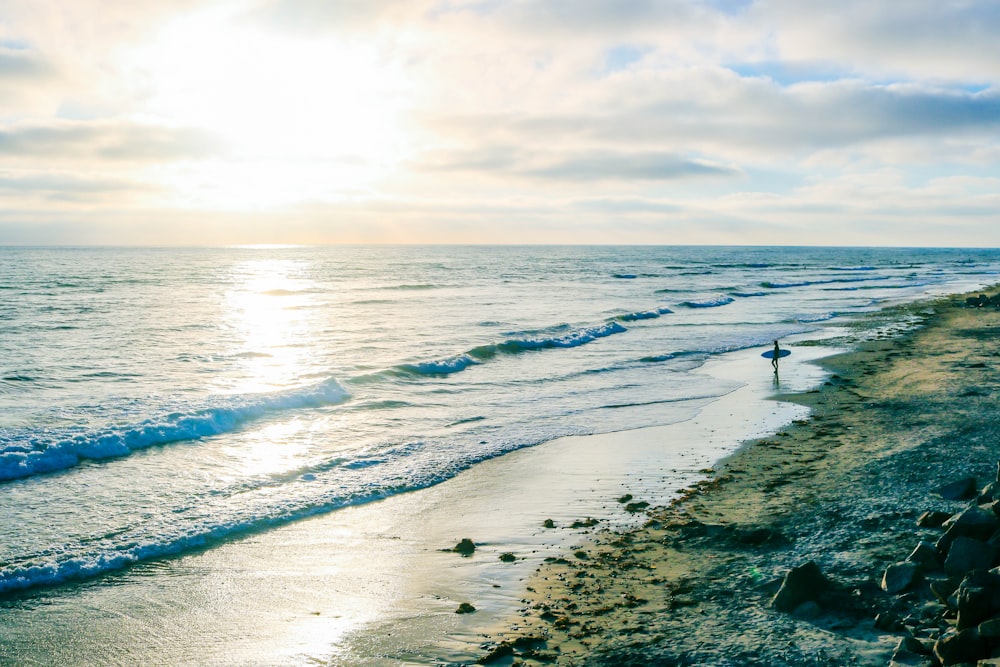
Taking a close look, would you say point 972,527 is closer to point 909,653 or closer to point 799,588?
point 799,588

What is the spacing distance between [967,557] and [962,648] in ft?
4.90

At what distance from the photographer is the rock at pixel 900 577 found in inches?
265

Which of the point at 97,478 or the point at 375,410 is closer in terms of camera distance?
the point at 97,478

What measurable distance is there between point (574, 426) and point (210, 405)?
9452mm

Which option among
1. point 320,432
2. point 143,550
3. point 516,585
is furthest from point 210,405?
point 516,585

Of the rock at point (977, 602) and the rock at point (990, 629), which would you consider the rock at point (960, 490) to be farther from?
the rock at point (990, 629)

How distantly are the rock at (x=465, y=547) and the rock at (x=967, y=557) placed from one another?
18.0 feet

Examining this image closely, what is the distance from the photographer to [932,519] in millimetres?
8320

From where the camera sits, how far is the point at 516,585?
8312mm

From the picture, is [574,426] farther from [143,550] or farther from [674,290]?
[674,290]

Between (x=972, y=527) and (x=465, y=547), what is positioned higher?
(x=972, y=527)

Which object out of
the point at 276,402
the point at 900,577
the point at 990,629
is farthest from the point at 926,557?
the point at 276,402

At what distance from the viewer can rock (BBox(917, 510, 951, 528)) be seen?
27.2 ft

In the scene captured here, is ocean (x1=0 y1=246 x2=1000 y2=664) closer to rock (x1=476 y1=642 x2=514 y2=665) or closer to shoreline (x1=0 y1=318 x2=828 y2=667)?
shoreline (x1=0 y1=318 x2=828 y2=667)
